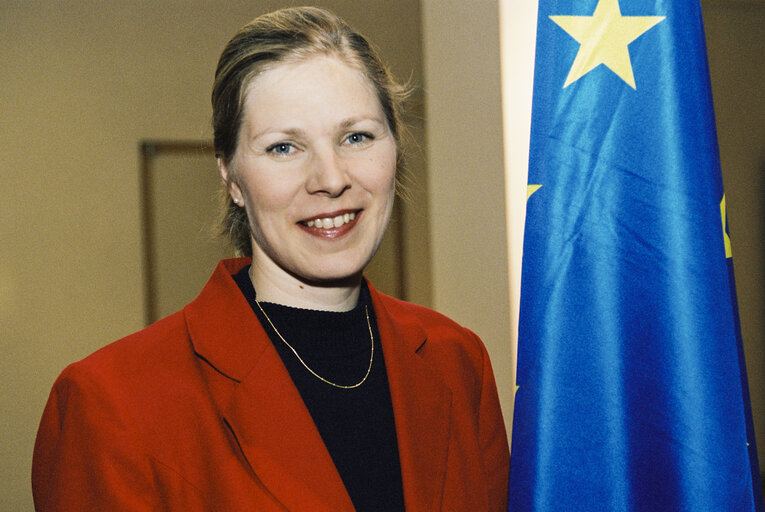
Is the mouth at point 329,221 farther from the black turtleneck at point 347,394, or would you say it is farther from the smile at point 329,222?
the black turtleneck at point 347,394

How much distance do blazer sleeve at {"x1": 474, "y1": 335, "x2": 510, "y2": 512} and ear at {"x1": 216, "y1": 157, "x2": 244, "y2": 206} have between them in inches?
23.0

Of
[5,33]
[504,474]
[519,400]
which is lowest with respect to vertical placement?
[504,474]

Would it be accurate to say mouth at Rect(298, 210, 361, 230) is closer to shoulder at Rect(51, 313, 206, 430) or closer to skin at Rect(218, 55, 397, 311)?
skin at Rect(218, 55, 397, 311)

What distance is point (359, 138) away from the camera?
1.19 meters

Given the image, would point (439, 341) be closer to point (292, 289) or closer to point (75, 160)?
point (292, 289)

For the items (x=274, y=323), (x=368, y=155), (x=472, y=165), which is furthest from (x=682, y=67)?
(x=472, y=165)

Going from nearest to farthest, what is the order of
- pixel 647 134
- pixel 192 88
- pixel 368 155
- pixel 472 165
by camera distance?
pixel 647 134 → pixel 368 155 → pixel 472 165 → pixel 192 88

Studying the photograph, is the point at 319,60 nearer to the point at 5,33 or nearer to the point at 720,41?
the point at 5,33

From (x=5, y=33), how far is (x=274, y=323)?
10.2ft

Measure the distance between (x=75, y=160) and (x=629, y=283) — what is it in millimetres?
3307

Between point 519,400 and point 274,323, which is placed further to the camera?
point 274,323

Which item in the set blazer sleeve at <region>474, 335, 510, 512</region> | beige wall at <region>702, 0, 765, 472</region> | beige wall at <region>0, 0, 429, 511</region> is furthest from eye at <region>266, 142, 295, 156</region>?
beige wall at <region>702, 0, 765, 472</region>

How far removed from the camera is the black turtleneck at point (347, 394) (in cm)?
119

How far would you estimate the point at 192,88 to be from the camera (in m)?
3.92
